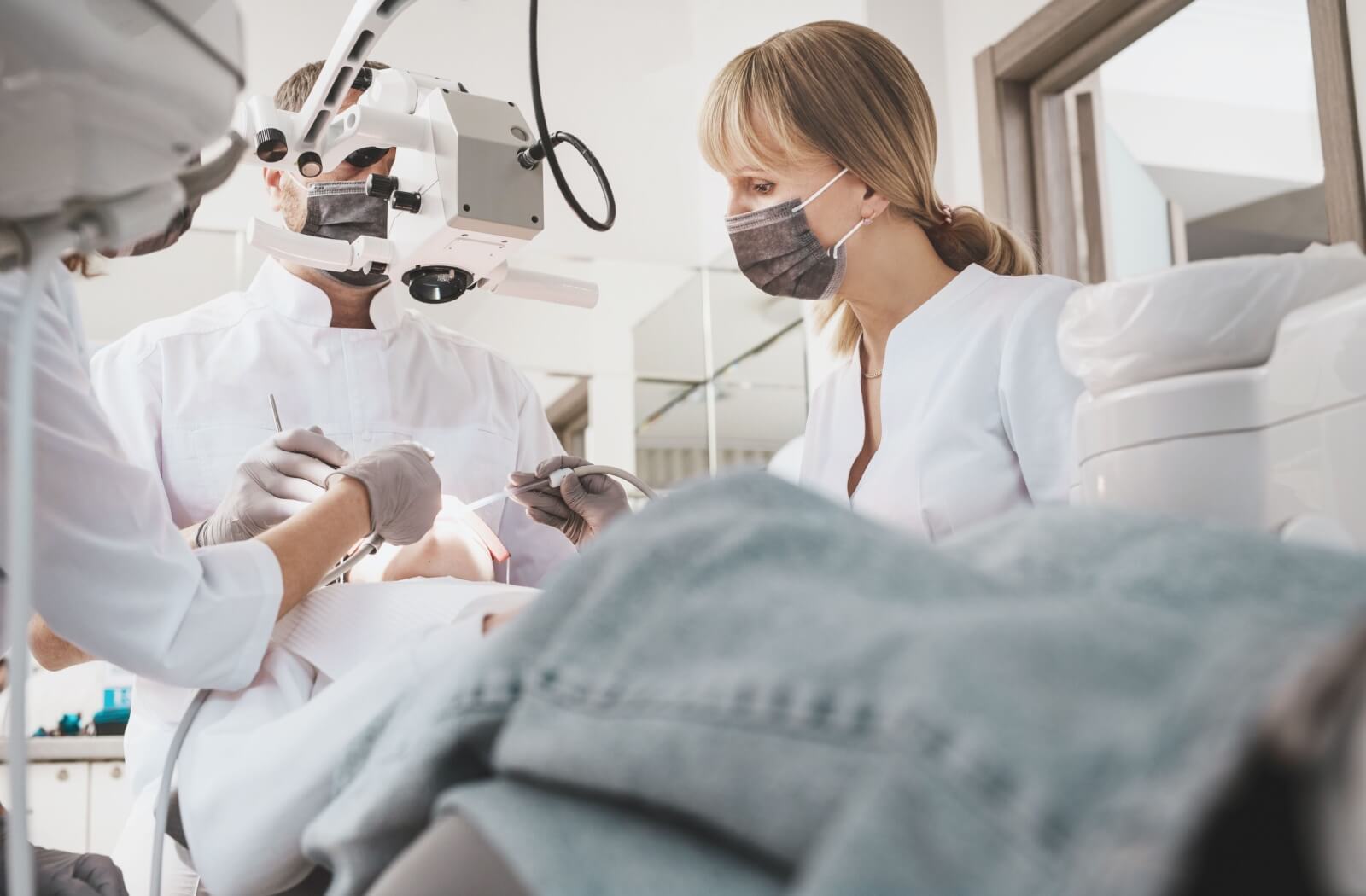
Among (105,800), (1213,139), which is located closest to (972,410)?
(1213,139)

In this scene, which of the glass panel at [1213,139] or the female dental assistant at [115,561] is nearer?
the female dental assistant at [115,561]

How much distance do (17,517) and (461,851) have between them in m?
0.34

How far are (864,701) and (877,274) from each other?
1620 millimetres

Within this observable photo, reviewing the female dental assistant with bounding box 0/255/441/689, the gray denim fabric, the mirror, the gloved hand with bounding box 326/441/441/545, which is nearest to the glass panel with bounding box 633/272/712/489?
the mirror

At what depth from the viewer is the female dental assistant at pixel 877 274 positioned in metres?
1.58

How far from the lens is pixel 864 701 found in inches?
11.8

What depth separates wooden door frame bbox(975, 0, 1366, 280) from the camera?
8.32ft

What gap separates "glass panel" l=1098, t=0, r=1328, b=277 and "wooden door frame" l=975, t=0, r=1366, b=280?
84 millimetres

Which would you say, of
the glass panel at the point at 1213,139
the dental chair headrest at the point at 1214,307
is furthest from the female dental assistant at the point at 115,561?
the glass panel at the point at 1213,139

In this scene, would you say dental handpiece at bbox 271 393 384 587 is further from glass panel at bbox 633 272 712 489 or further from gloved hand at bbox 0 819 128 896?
glass panel at bbox 633 272 712 489

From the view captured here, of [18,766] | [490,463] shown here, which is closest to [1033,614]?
[18,766]

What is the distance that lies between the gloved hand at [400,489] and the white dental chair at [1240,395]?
2.23 ft

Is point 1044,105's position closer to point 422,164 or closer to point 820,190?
point 820,190

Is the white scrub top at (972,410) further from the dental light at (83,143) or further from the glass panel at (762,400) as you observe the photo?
the glass panel at (762,400)
